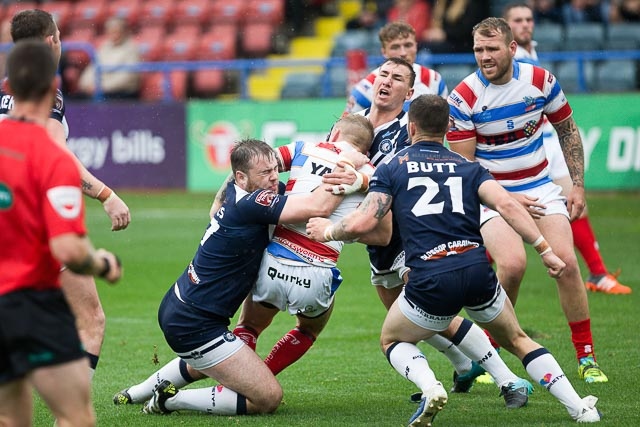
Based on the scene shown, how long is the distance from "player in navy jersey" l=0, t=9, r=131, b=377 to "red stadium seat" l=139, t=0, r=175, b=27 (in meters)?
17.9

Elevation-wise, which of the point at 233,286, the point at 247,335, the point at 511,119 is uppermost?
the point at 511,119

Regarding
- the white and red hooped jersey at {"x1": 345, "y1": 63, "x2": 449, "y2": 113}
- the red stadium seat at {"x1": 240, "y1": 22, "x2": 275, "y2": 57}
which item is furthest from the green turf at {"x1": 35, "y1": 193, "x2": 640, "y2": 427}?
the red stadium seat at {"x1": 240, "y1": 22, "x2": 275, "y2": 57}

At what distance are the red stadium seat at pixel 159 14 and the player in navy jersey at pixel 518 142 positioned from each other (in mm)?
17052

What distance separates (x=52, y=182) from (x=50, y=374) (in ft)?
2.44

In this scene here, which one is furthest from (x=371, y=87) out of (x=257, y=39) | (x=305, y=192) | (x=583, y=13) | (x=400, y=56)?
(x=257, y=39)

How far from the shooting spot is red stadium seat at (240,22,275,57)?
22125mm

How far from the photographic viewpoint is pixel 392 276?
23.4ft

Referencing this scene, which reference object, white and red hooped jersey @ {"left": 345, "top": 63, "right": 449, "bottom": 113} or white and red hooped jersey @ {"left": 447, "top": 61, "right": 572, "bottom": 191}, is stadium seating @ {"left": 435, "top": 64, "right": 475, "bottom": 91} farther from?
white and red hooped jersey @ {"left": 447, "top": 61, "right": 572, "bottom": 191}

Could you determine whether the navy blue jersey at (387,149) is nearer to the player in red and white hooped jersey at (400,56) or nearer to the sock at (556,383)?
the sock at (556,383)

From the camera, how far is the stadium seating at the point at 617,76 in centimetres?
1673

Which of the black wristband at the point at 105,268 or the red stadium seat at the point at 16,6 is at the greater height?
the black wristband at the point at 105,268

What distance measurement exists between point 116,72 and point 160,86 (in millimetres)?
953

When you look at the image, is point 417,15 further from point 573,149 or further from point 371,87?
point 573,149

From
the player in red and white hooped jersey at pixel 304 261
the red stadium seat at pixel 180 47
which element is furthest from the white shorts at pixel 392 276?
the red stadium seat at pixel 180 47
